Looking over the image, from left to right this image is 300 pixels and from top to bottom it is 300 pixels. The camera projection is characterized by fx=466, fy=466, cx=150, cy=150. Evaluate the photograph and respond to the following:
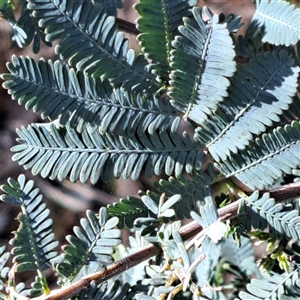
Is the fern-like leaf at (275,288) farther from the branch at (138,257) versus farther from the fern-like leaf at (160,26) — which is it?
the fern-like leaf at (160,26)

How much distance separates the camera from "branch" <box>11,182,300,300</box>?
51cm

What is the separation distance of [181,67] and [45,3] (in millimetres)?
161

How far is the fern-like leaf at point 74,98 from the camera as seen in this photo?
0.50 metres

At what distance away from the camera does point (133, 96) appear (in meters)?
0.53

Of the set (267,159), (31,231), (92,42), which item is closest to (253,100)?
(267,159)

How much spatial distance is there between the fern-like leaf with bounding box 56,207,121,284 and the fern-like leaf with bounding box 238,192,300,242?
0.15 metres

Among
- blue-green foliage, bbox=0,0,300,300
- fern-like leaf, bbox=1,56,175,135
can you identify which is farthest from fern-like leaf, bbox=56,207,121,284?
fern-like leaf, bbox=1,56,175,135

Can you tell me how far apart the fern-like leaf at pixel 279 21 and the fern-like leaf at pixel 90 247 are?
1.04ft

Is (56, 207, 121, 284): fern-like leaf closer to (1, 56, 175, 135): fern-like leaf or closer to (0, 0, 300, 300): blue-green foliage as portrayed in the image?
(0, 0, 300, 300): blue-green foliage

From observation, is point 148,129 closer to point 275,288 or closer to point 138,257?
point 138,257

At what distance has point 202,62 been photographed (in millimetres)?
512

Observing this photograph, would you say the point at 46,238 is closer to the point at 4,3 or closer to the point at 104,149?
the point at 104,149

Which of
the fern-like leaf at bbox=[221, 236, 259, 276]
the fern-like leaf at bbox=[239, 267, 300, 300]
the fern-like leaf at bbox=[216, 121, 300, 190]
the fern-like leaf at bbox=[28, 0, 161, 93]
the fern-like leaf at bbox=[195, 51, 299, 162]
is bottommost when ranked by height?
the fern-like leaf at bbox=[221, 236, 259, 276]

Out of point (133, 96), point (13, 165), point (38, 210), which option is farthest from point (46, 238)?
point (13, 165)
